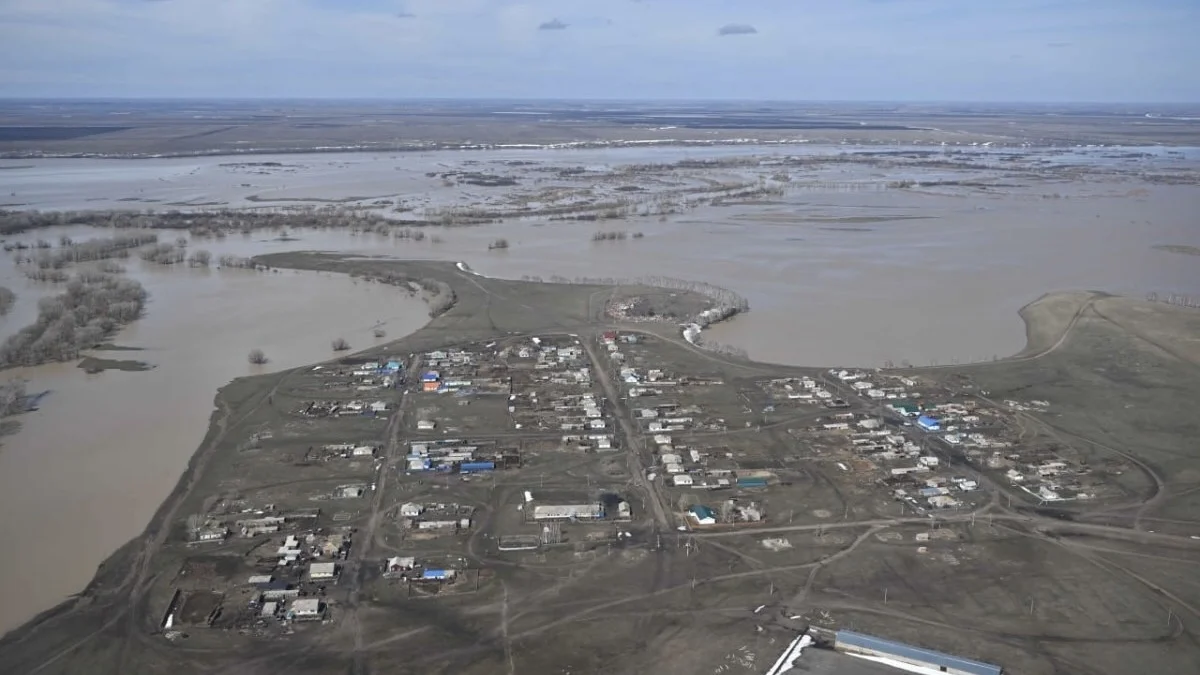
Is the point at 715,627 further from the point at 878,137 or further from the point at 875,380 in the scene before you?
the point at 878,137

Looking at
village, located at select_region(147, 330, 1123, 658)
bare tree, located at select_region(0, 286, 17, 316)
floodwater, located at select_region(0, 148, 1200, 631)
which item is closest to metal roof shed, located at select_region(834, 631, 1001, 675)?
village, located at select_region(147, 330, 1123, 658)

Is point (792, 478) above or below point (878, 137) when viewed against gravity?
below

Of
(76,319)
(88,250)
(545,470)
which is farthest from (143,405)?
(88,250)

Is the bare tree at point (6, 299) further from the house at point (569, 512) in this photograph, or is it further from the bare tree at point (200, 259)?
the house at point (569, 512)

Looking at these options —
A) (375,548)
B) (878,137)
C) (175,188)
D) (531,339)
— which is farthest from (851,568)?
(878,137)

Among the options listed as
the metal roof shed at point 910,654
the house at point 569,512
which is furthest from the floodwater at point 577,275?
the metal roof shed at point 910,654

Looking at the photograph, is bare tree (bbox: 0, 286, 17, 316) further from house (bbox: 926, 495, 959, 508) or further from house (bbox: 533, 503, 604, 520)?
house (bbox: 926, 495, 959, 508)
